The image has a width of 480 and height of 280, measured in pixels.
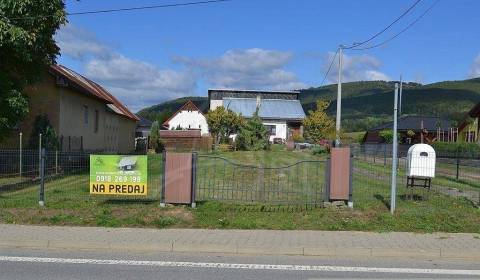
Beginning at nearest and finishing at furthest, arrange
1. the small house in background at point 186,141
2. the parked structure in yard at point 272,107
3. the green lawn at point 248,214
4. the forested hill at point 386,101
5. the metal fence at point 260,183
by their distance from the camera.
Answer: the green lawn at point 248,214
the metal fence at point 260,183
the small house in background at point 186,141
the parked structure in yard at point 272,107
the forested hill at point 386,101

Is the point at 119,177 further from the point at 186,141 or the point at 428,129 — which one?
the point at 428,129

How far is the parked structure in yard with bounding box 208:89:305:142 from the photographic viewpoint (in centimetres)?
7119

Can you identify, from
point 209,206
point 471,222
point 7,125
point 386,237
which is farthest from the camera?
point 7,125

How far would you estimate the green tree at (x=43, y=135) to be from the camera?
25.1 m

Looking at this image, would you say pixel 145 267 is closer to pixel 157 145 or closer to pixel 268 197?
pixel 268 197

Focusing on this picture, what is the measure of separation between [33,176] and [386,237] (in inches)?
472

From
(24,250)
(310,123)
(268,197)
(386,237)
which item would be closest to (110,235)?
(24,250)

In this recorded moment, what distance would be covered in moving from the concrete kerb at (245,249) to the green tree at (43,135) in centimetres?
1579

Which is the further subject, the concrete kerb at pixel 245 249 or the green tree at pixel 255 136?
the green tree at pixel 255 136

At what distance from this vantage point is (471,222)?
1149cm

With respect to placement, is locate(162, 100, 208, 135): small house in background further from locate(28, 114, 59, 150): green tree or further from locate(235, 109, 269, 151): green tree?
locate(28, 114, 59, 150): green tree

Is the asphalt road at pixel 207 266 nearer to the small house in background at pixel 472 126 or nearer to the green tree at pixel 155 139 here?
the green tree at pixel 155 139

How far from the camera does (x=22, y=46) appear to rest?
19734mm

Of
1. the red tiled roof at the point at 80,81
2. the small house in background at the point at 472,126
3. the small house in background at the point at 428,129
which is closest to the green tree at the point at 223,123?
the red tiled roof at the point at 80,81
